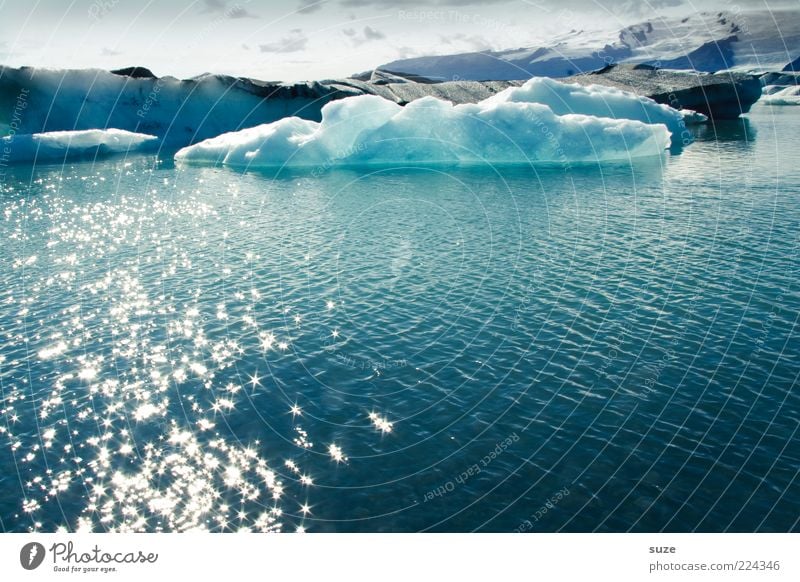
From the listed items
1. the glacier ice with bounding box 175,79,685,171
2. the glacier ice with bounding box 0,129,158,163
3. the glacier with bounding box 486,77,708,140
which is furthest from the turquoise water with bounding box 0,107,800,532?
the glacier ice with bounding box 0,129,158,163

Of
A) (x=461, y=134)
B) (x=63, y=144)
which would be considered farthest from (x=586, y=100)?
(x=63, y=144)

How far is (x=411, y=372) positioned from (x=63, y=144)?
116707 mm

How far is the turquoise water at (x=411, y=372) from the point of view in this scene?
21.2 m

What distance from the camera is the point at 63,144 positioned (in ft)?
381

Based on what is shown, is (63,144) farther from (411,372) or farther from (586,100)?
(411,372)

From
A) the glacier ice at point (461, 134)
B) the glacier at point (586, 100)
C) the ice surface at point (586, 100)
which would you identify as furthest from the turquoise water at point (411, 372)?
the ice surface at point (586, 100)

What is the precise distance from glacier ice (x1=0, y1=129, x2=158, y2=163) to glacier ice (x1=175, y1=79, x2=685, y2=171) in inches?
1854

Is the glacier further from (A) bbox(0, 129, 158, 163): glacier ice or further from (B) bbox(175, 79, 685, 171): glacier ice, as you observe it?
(A) bbox(0, 129, 158, 163): glacier ice

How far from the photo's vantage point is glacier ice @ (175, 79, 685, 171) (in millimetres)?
85500

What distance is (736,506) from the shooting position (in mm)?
20172

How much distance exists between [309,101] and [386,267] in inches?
4211

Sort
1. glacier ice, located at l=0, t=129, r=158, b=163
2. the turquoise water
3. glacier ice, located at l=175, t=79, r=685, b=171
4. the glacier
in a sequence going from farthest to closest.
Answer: glacier ice, located at l=0, t=129, r=158, b=163 → the glacier → glacier ice, located at l=175, t=79, r=685, b=171 → the turquoise water
